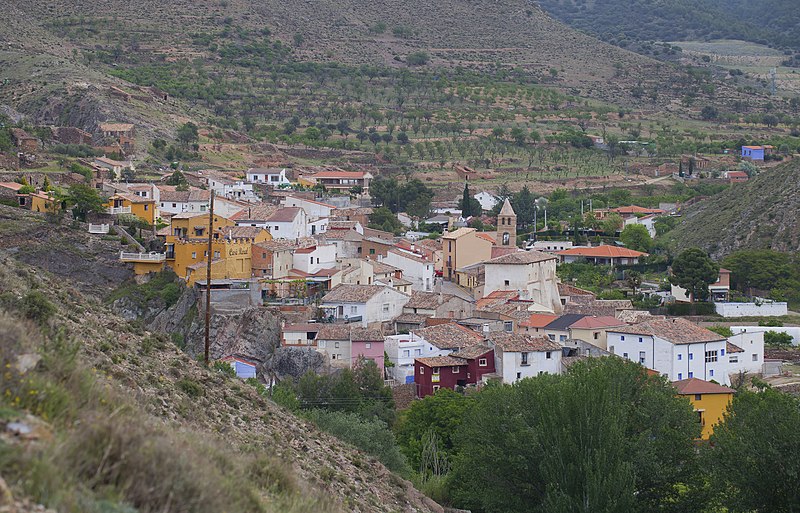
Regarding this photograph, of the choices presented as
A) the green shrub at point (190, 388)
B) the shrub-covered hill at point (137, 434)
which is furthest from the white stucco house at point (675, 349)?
the green shrub at point (190, 388)

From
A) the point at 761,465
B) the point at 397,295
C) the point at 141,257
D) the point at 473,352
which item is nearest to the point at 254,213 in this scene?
the point at 141,257

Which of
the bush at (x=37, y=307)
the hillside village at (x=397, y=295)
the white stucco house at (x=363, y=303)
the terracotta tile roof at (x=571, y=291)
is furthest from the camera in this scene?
the terracotta tile roof at (x=571, y=291)

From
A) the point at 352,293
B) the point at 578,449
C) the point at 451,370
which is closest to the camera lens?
the point at 578,449

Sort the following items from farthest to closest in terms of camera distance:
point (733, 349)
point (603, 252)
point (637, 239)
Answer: point (637, 239)
point (603, 252)
point (733, 349)

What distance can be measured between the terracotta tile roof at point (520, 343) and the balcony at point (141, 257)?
36.1 ft

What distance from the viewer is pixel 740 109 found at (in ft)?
375

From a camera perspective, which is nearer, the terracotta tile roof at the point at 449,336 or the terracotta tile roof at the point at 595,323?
the terracotta tile roof at the point at 449,336

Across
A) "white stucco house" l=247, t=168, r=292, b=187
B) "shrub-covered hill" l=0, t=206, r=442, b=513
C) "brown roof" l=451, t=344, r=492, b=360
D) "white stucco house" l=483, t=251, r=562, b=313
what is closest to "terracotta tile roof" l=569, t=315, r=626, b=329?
"brown roof" l=451, t=344, r=492, b=360

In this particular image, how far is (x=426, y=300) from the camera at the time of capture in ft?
131

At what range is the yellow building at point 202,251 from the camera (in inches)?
1527

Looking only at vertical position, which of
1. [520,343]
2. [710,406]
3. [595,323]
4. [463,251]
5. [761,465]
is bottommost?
[710,406]

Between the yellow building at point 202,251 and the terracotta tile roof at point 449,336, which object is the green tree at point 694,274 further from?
the yellow building at point 202,251

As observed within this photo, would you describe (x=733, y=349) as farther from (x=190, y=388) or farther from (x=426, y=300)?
(x=190, y=388)

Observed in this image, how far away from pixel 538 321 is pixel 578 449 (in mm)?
18430
